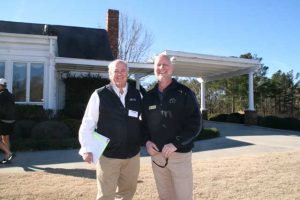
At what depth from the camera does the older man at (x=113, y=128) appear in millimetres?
3932

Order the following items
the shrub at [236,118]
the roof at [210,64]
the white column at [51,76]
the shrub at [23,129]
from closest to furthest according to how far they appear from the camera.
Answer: the shrub at [23,129] < the white column at [51,76] < the roof at [210,64] < the shrub at [236,118]

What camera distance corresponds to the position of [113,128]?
393 centimetres

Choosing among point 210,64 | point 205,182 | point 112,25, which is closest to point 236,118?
point 210,64

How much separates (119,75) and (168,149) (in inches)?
37.3

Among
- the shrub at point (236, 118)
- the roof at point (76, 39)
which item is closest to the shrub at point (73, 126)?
the roof at point (76, 39)

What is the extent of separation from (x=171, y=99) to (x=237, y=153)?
673 cm

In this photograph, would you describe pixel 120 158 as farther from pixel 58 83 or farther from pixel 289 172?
pixel 58 83

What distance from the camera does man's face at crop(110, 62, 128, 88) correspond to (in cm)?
403

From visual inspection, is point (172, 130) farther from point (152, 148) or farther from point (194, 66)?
→ point (194, 66)

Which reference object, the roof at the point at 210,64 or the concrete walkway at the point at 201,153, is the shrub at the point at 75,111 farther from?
the concrete walkway at the point at 201,153

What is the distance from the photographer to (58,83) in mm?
18375

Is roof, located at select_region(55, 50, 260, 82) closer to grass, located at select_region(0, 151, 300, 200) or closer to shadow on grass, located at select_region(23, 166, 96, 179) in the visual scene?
shadow on grass, located at select_region(23, 166, 96, 179)

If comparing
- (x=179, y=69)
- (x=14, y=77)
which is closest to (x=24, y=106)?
(x=14, y=77)

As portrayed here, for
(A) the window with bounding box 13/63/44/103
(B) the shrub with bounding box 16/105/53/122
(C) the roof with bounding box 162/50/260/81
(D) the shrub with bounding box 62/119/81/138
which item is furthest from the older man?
(C) the roof with bounding box 162/50/260/81
